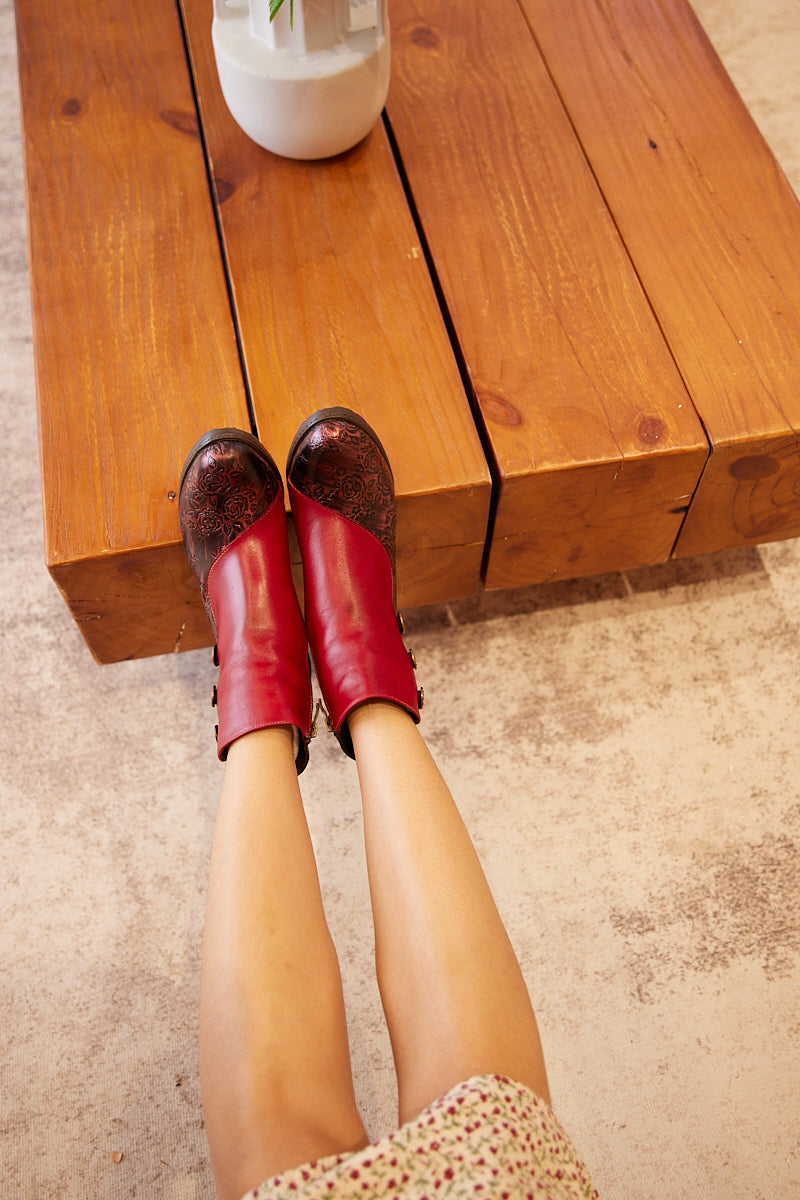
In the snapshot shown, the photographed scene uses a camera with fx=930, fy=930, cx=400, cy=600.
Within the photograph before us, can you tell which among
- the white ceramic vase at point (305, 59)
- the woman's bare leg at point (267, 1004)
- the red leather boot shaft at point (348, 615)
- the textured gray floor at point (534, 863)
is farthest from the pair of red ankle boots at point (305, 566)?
the white ceramic vase at point (305, 59)

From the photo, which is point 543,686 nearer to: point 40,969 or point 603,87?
point 40,969

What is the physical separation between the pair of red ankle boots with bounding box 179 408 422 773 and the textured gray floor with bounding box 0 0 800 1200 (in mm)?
298

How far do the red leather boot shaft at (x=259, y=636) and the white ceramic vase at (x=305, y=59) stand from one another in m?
0.49

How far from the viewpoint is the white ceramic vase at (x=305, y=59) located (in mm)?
1055

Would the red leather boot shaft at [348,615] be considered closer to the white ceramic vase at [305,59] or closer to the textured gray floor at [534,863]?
the textured gray floor at [534,863]

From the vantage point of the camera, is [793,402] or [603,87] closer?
[793,402]

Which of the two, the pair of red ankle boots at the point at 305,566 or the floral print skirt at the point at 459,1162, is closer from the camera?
the floral print skirt at the point at 459,1162

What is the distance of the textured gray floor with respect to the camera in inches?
38.6

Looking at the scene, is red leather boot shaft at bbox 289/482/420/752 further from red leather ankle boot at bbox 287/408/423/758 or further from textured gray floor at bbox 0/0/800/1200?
textured gray floor at bbox 0/0/800/1200

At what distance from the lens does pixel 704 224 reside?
1.14m

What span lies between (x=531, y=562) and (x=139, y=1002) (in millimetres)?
669

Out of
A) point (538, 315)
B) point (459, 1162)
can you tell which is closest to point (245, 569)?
point (538, 315)

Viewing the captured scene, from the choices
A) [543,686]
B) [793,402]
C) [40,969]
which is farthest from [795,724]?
[40,969]

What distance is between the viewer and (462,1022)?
674mm
